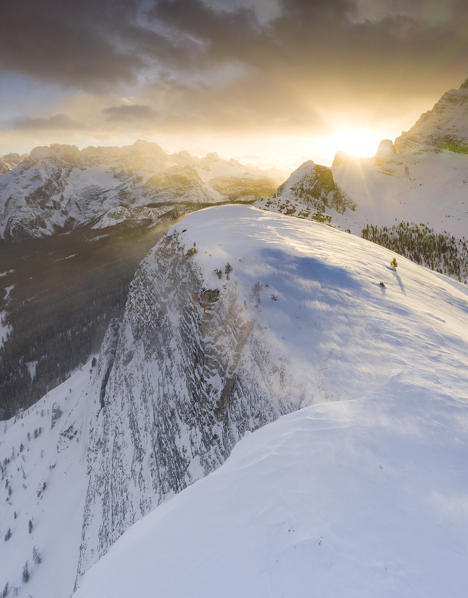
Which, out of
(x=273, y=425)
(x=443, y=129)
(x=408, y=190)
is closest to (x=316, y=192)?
(x=408, y=190)

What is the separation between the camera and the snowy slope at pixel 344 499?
296 cm

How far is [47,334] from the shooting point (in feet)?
409

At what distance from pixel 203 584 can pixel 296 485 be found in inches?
65.2

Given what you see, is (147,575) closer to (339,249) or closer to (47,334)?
(339,249)

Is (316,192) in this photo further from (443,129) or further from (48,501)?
(48,501)

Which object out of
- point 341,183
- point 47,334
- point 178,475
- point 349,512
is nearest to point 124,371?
point 178,475

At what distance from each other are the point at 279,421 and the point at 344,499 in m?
3.41

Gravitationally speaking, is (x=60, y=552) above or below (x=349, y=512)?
below

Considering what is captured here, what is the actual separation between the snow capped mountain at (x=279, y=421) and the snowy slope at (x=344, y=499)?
0.02m

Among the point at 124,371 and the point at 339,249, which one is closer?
the point at 339,249

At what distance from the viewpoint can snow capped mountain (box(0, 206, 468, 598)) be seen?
3.29 metres

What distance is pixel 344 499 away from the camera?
3.73 metres

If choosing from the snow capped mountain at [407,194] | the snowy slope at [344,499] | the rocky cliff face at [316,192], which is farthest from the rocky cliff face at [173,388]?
the rocky cliff face at [316,192]

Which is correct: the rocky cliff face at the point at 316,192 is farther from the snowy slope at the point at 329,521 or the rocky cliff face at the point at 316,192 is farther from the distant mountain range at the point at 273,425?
the snowy slope at the point at 329,521
